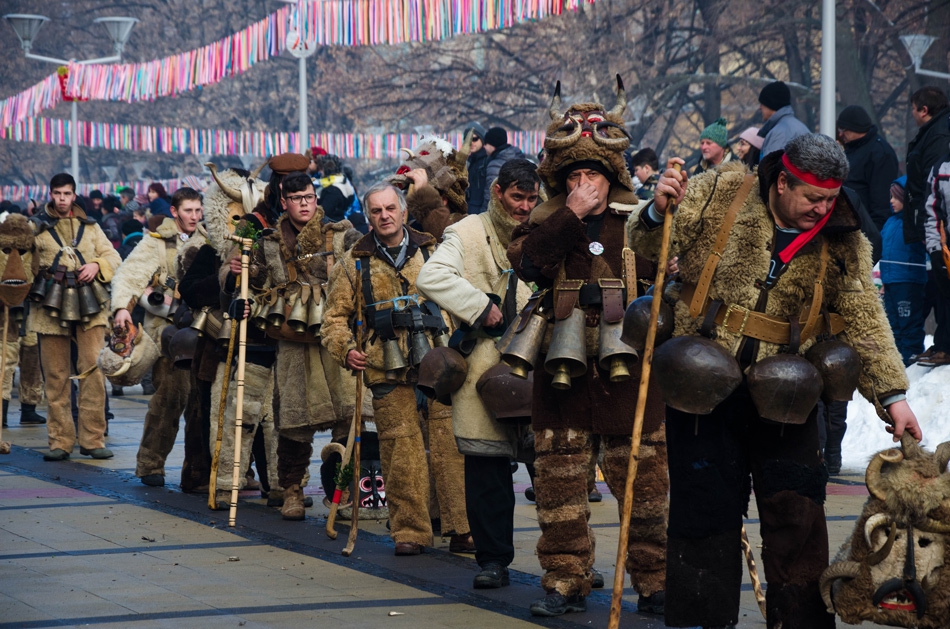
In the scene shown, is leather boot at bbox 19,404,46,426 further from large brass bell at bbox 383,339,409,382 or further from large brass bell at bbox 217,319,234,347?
large brass bell at bbox 383,339,409,382

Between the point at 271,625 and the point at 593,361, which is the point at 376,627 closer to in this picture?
the point at 271,625

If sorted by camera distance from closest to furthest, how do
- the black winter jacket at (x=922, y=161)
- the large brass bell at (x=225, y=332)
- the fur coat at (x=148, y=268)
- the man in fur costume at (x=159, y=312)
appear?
the large brass bell at (x=225, y=332)
the man in fur costume at (x=159, y=312)
the fur coat at (x=148, y=268)
the black winter jacket at (x=922, y=161)

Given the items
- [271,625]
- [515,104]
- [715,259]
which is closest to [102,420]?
[271,625]

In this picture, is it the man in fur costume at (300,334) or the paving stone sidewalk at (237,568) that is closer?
the paving stone sidewalk at (237,568)

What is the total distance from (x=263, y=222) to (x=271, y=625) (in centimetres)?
367

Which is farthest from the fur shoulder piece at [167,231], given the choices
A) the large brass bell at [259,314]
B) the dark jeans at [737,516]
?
the dark jeans at [737,516]

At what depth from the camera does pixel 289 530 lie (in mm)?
8414

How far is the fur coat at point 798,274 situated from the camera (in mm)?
5219

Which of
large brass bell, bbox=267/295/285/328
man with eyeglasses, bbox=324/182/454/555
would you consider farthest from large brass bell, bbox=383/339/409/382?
large brass bell, bbox=267/295/285/328

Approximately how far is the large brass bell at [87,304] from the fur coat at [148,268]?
3.42 ft

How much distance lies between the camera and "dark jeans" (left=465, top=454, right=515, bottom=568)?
6797mm

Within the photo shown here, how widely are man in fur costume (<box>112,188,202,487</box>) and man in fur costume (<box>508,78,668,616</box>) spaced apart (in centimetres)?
Answer: 452

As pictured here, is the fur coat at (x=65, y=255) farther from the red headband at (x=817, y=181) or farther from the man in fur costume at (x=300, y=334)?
the red headband at (x=817, y=181)

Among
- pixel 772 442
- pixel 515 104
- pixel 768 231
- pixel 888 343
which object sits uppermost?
pixel 515 104
